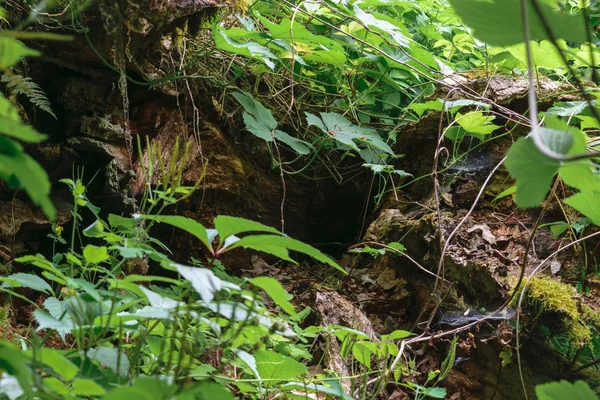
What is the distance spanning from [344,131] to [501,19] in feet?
5.90

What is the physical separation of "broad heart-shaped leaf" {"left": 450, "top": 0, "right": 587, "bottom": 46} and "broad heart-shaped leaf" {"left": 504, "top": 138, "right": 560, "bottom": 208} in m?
0.13

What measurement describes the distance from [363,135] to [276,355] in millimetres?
1486

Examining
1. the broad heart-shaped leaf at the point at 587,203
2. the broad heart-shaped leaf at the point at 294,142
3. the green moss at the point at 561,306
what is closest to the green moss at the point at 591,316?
the green moss at the point at 561,306

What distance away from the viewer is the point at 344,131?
95.8 inches

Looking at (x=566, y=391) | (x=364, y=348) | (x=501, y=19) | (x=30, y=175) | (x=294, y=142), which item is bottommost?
(x=364, y=348)

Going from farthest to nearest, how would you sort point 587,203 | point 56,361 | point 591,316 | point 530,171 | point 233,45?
point 233,45
point 591,316
point 587,203
point 530,171
point 56,361

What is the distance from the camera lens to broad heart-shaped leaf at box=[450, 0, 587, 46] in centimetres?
62

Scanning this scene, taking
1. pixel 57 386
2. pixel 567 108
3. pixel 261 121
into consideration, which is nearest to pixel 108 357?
pixel 57 386

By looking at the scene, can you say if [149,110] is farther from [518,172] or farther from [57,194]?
[518,172]

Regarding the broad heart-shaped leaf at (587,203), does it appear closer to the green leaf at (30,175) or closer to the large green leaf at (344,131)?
the green leaf at (30,175)

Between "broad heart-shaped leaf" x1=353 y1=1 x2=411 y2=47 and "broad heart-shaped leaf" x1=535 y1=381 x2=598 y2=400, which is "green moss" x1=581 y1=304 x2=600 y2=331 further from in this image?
"broad heart-shaped leaf" x1=353 y1=1 x2=411 y2=47

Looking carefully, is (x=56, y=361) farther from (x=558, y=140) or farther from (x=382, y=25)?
(x=382, y=25)

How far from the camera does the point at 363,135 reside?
2441mm

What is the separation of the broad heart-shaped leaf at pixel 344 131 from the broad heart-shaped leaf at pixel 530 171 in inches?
66.6
